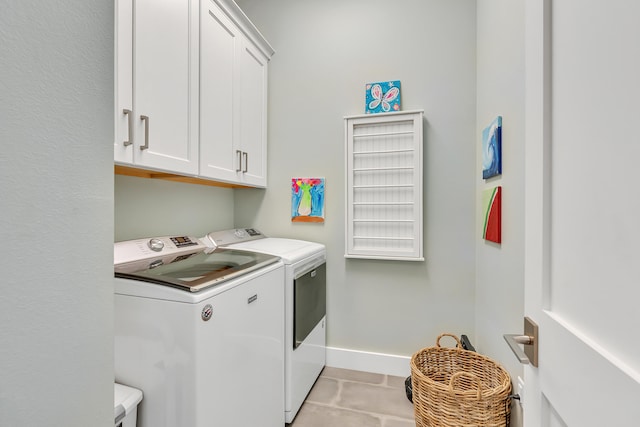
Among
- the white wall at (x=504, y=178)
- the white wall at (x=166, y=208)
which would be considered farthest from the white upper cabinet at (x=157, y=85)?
the white wall at (x=504, y=178)

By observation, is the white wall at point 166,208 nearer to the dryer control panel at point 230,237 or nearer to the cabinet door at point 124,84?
the dryer control panel at point 230,237

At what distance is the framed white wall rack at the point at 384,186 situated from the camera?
218 centimetres

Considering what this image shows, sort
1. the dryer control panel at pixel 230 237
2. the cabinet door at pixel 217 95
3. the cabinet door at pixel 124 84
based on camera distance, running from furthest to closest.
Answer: the dryer control panel at pixel 230 237, the cabinet door at pixel 217 95, the cabinet door at pixel 124 84

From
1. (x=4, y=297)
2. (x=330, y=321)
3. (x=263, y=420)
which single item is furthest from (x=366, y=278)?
(x=4, y=297)

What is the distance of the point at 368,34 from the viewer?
2338 millimetres

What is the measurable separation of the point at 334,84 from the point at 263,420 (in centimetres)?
225

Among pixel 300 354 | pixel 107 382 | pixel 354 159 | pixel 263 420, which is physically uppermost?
pixel 354 159

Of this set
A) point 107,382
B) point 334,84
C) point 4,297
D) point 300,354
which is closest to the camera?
point 4,297

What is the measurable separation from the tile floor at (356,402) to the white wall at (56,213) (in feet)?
5.18

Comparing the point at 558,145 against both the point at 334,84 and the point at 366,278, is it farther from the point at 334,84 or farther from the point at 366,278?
the point at 334,84

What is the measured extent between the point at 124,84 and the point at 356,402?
2128mm

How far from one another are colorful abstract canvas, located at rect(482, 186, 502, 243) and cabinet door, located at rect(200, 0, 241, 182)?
5.09ft

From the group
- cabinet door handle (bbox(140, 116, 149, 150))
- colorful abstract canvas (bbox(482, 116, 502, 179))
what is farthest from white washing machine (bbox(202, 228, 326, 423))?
colorful abstract canvas (bbox(482, 116, 502, 179))

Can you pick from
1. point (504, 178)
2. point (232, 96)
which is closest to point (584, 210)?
point (504, 178)
